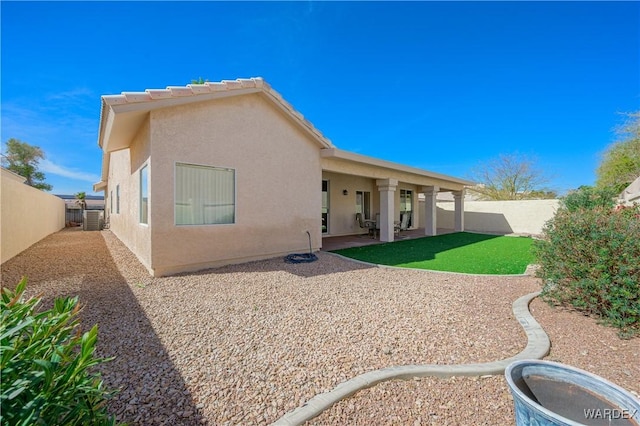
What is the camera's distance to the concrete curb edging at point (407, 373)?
2.50 meters

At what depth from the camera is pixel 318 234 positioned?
1137 cm

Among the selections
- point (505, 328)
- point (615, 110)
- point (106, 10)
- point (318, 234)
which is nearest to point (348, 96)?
point (318, 234)

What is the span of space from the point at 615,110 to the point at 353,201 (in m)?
20.9

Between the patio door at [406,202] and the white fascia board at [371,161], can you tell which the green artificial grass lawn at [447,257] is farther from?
the patio door at [406,202]

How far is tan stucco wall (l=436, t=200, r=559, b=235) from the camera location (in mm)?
20281

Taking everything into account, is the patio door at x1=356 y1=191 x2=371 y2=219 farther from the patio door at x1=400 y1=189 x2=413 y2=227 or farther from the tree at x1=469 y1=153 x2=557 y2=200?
the tree at x1=469 y1=153 x2=557 y2=200

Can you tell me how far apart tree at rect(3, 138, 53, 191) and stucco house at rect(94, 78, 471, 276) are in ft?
105

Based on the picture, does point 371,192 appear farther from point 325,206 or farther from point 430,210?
point 325,206

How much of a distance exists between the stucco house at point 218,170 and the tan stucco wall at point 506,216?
1620 cm

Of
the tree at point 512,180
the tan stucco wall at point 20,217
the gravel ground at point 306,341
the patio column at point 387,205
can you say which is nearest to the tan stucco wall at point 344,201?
the patio column at point 387,205

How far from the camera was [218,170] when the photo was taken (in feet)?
27.2

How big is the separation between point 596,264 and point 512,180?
103ft

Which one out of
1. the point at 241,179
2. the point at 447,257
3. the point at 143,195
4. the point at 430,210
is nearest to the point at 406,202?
the point at 430,210

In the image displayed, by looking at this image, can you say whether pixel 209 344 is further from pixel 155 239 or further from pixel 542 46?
pixel 542 46
